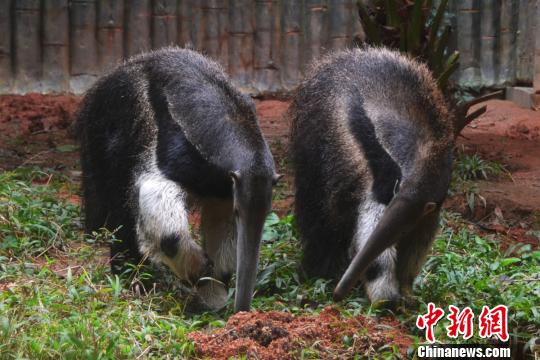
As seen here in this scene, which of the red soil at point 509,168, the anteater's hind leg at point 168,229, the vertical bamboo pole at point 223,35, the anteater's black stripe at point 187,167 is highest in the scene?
the vertical bamboo pole at point 223,35

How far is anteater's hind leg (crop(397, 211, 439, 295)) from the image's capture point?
6.54 metres

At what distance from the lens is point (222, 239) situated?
22.4 feet

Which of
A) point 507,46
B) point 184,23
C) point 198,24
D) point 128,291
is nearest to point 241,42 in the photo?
point 198,24

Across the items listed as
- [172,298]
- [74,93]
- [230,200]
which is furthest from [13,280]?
[74,93]

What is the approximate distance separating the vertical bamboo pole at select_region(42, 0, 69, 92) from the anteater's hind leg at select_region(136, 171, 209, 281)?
7411 mm

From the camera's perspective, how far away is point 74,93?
13.5m

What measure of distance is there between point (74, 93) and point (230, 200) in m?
7.43

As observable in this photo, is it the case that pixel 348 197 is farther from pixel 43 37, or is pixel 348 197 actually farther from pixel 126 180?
pixel 43 37

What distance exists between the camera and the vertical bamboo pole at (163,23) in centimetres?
1352

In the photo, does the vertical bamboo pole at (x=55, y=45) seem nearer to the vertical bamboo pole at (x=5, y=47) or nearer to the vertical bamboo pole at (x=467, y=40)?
the vertical bamboo pole at (x=5, y=47)

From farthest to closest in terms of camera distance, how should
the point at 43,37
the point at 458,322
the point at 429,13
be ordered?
the point at 43,37 → the point at 429,13 → the point at 458,322

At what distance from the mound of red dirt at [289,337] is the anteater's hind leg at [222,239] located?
104cm

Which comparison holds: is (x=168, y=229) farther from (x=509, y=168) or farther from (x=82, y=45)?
(x=82, y=45)

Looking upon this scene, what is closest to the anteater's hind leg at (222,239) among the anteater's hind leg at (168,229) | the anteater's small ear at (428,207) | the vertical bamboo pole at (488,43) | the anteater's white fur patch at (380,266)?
the anteater's hind leg at (168,229)
